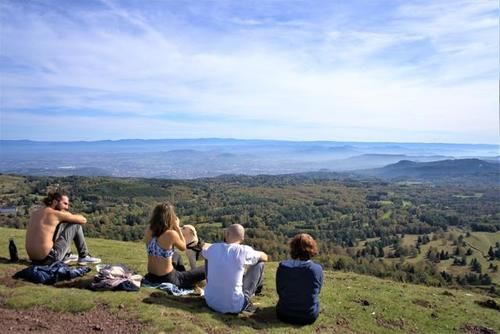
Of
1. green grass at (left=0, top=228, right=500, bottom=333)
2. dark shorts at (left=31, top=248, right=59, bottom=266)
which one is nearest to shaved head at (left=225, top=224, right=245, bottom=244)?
green grass at (left=0, top=228, right=500, bottom=333)

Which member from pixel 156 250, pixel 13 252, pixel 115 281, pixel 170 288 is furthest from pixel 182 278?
pixel 13 252

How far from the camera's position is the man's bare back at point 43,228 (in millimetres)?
11344

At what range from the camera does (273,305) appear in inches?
419

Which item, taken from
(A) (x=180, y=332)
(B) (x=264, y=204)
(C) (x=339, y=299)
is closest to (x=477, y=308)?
(C) (x=339, y=299)

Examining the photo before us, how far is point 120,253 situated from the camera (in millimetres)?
16766

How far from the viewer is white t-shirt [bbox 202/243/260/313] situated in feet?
29.9

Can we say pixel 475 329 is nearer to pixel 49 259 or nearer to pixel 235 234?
pixel 235 234

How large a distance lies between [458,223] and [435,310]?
166 metres

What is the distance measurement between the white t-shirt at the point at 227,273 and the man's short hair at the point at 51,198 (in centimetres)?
489

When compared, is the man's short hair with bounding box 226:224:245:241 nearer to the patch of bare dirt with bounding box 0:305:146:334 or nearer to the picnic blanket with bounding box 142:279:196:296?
the picnic blanket with bounding box 142:279:196:296

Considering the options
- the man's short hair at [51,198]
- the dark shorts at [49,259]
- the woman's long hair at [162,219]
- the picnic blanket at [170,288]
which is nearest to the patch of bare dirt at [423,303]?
the picnic blanket at [170,288]

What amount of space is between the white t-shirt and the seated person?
1.04m

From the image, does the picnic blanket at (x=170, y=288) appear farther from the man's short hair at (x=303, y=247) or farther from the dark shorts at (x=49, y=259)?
the man's short hair at (x=303, y=247)

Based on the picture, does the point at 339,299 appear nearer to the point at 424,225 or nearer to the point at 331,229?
the point at 331,229
